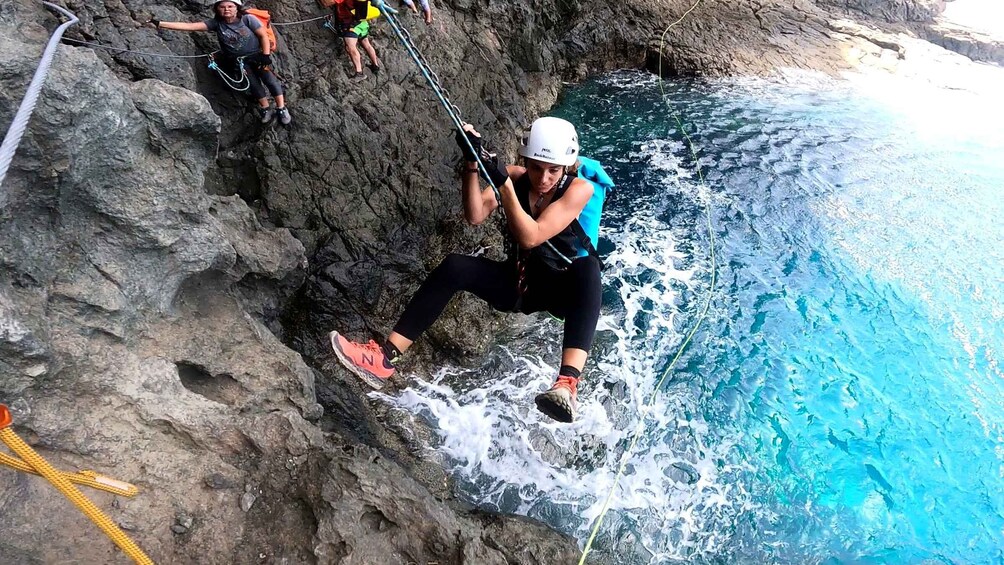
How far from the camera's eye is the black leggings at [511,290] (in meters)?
4.05

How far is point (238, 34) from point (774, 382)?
626cm

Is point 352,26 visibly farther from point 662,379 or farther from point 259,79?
point 662,379

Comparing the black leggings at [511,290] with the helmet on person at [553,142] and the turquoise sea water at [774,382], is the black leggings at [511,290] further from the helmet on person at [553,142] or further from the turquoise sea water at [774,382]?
the turquoise sea water at [774,382]

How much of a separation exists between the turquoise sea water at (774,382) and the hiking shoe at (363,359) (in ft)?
3.30

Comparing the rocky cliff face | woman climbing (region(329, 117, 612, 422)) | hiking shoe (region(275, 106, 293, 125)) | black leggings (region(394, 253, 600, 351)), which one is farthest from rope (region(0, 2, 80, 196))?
hiking shoe (region(275, 106, 293, 125))

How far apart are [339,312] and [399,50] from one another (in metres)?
3.46

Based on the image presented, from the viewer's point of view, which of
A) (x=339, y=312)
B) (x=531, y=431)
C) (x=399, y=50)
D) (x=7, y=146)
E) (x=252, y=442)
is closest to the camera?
(x=7, y=146)

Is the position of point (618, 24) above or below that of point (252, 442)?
above

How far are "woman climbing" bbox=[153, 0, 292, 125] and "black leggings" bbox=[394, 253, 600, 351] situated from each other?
2.65m

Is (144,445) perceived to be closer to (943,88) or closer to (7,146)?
(7,146)

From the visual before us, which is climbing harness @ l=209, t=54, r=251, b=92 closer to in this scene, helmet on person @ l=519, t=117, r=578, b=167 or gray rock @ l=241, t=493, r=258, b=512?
helmet on person @ l=519, t=117, r=578, b=167

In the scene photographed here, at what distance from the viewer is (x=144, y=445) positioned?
3.06 m

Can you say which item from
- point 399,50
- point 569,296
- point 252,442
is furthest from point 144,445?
point 399,50

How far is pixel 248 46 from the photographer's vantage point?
5.29m
